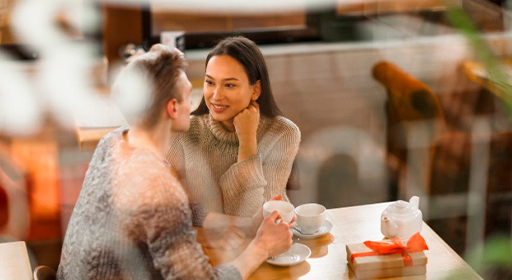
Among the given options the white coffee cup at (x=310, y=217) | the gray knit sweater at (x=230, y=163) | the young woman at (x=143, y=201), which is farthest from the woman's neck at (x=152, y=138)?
the white coffee cup at (x=310, y=217)

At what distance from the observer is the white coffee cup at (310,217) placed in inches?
44.6

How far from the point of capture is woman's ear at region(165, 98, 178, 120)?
29.0 inches

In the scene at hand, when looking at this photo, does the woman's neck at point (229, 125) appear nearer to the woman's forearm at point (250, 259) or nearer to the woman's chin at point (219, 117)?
the woman's chin at point (219, 117)

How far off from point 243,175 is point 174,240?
0.22 meters

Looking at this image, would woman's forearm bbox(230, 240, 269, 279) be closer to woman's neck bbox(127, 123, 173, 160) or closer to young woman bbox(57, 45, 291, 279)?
young woman bbox(57, 45, 291, 279)

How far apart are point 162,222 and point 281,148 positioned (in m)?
0.31

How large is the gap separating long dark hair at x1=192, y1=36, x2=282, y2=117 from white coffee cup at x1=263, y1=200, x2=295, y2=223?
167 millimetres

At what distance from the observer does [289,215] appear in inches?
41.4

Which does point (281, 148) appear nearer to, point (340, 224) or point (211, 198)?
point (211, 198)

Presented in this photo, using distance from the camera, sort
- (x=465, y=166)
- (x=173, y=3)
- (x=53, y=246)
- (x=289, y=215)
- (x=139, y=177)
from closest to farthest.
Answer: (x=173, y=3), (x=139, y=177), (x=465, y=166), (x=289, y=215), (x=53, y=246)

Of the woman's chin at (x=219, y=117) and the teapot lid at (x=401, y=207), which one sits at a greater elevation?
the woman's chin at (x=219, y=117)

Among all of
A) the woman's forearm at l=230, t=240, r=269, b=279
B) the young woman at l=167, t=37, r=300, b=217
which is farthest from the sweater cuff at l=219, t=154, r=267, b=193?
the woman's forearm at l=230, t=240, r=269, b=279

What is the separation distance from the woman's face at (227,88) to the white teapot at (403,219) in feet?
1.11

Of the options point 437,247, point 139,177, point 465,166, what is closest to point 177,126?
point 139,177
